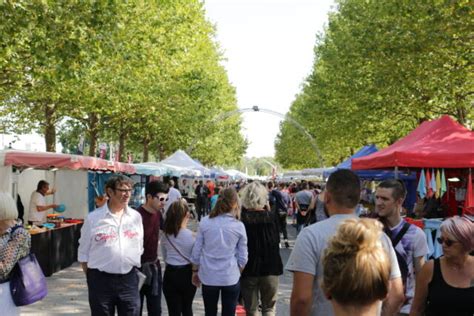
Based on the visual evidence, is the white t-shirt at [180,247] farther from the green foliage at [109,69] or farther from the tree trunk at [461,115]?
the tree trunk at [461,115]

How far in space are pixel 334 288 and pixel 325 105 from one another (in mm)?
31615

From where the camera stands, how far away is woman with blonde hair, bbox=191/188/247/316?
5.74 metres

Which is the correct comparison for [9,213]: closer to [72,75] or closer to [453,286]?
[453,286]

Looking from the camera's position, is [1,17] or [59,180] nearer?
[1,17]

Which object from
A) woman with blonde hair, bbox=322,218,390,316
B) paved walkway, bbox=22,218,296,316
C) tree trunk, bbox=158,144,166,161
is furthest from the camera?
tree trunk, bbox=158,144,166,161

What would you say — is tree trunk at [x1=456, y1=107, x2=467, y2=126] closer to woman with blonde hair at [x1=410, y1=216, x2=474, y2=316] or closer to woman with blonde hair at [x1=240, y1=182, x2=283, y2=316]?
woman with blonde hair at [x1=240, y1=182, x2=283, y2=316]

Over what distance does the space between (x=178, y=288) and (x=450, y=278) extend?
3034mm

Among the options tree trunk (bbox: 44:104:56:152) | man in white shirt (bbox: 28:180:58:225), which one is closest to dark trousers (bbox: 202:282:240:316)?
man in white shirt (bbox: 28:180:58:225)

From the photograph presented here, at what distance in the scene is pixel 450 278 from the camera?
3.87 m

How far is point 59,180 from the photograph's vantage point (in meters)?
18.3

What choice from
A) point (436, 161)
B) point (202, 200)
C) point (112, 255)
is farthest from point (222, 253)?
point (202, 200)

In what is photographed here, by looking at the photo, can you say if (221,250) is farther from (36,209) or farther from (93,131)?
(93,131)

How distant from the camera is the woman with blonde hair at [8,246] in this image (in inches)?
171

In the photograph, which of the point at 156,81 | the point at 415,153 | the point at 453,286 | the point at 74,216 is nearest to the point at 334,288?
the point at 453,286
